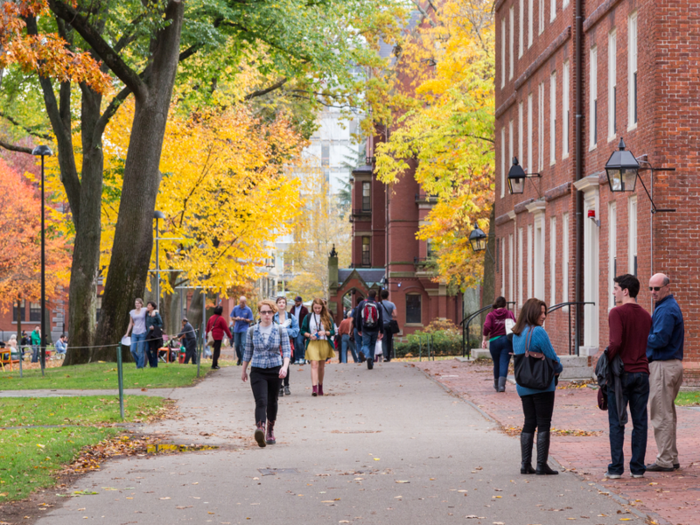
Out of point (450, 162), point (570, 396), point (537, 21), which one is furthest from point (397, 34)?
point (570, 396)

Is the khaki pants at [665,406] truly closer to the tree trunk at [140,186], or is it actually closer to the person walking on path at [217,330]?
the person walking on path at [217,330]

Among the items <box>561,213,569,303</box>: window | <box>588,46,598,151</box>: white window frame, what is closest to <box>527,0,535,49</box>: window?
<box>588,46,598,151</box>: white window frame

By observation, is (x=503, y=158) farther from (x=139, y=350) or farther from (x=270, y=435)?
(x=270, y=435)

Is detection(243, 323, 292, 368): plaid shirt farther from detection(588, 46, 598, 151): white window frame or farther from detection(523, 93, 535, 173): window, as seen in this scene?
detection(523, 93, 535, 173): window

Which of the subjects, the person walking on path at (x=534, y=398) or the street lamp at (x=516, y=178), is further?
the street lamp at (x=516, y=178)

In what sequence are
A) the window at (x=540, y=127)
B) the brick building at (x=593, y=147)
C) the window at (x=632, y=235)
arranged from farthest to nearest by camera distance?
the window at (x=540, y=127) < the window at (x=632, y=235) < the brick building at (x=593, y=147)

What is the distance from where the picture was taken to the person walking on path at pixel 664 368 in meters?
9.16

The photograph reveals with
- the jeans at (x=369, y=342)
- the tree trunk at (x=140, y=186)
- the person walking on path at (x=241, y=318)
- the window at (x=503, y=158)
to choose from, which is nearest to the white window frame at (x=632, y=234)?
the jeans at (x=369, y=342)

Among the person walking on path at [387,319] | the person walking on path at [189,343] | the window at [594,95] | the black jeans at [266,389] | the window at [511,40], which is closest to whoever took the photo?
the black jeans at [266,389]

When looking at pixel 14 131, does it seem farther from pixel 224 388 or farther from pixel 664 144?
pixel 664 144

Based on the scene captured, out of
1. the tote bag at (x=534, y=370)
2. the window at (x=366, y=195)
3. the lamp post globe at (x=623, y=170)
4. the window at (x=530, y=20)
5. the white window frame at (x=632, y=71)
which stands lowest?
the tote bag at (x=534, y=370)

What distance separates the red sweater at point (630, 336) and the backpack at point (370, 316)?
1397 centimetres

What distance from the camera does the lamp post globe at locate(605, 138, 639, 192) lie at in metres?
15.5

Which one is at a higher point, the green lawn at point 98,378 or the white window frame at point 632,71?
the white window frame at point 632,71
